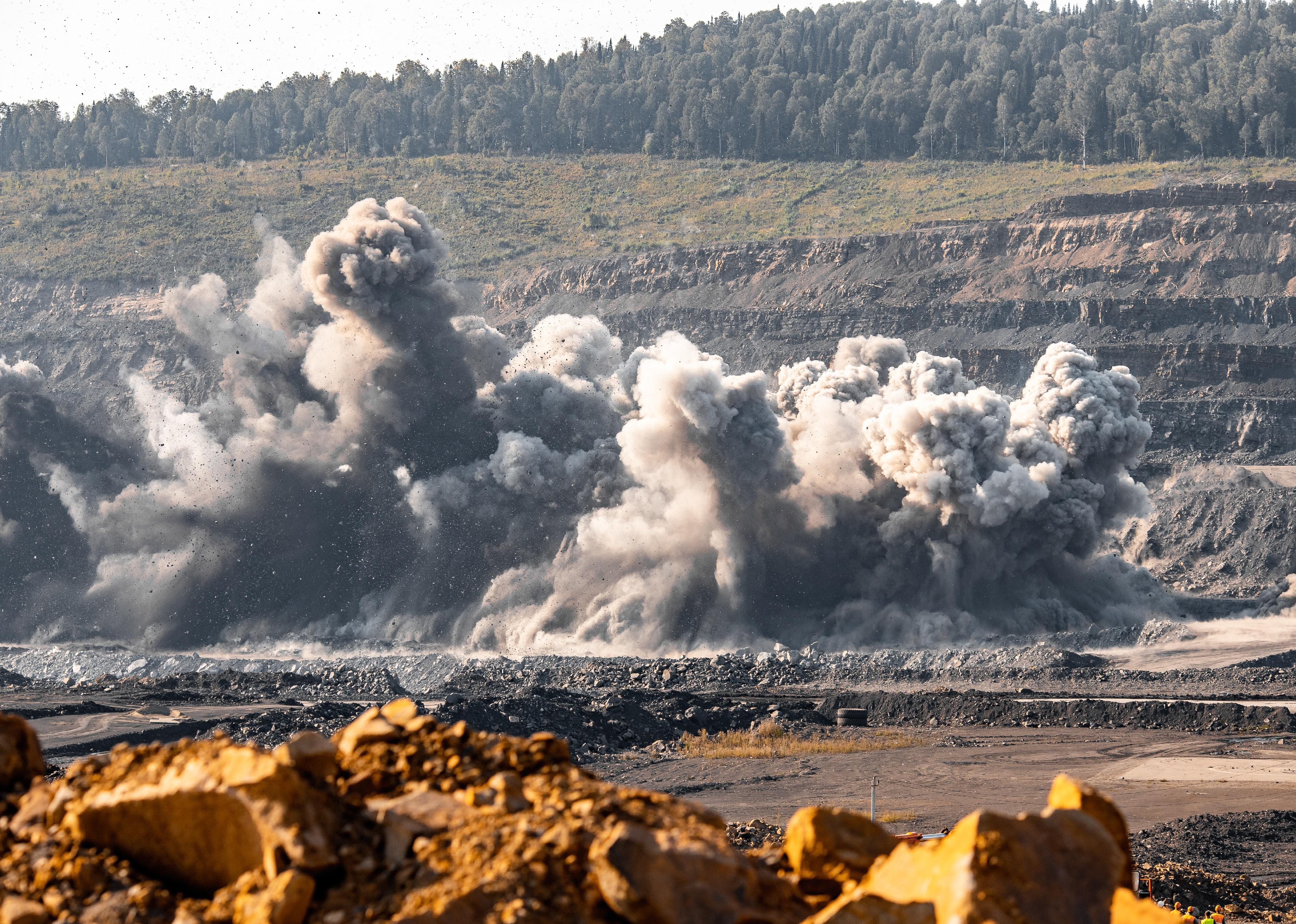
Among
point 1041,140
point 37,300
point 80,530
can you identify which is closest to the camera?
point 80,530

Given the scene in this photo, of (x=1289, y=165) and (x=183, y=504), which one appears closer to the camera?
(x=183, y=504)

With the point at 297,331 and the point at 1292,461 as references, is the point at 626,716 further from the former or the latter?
the point at 1292,461

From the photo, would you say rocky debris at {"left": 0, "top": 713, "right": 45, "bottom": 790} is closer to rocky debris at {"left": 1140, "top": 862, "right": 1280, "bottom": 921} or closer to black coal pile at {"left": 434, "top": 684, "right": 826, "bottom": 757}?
rocky debris at {"left": 1140, "top": 862, "right": 1280, "bottom": 921}

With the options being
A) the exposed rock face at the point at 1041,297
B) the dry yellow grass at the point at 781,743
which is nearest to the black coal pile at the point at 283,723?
the dry yellow grass at the point at 781,743

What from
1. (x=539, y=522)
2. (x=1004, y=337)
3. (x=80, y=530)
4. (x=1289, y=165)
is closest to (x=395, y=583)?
(x=539, y=522)

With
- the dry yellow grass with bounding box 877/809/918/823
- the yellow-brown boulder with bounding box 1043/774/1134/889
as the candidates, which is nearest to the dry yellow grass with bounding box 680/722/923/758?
the dry yellow grass with bounding box 877/809/918/823

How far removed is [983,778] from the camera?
47.8 metres

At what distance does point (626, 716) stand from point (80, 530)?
69.8m

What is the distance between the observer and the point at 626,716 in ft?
194

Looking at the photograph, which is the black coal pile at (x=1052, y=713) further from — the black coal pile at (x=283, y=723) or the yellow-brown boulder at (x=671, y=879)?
the yellow-brown boulder at (x=671, y=879)

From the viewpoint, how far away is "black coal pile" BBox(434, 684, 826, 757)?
178 feet

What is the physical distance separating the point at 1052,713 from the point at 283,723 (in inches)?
1303

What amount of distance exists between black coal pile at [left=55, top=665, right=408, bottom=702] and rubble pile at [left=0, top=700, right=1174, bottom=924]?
60.2 meters

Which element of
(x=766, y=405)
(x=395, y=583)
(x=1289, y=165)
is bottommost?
(x=395, y=583)
